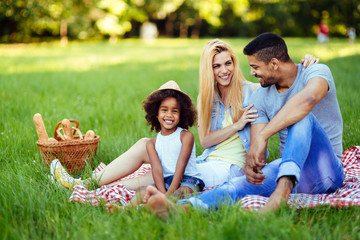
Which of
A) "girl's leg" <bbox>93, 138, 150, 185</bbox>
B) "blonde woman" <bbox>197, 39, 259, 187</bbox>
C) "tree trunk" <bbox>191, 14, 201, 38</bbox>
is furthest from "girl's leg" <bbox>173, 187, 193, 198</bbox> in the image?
"tree trunk" <bbox>191, 14, 201, 38</bbox>

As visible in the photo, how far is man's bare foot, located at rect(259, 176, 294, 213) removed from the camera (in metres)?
2.58

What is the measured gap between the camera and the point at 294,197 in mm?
2936

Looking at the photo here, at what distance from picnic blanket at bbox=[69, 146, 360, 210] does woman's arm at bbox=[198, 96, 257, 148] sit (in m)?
0.73

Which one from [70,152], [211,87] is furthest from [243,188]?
[70,152]

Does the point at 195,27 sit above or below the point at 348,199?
above

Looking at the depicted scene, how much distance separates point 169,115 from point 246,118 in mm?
662

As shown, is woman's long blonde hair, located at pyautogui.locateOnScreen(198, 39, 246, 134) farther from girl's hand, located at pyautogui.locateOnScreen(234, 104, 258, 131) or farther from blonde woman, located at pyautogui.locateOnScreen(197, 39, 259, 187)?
girl's hand, located at pyautogui.locateOnScreen(234, 104, 258, 131)

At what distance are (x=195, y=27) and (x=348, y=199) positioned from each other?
1657 inches

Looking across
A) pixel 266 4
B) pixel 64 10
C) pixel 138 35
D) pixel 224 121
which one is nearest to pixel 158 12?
pixel 138 35

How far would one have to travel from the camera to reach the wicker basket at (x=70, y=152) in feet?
12.7

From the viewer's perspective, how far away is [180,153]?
3332mm

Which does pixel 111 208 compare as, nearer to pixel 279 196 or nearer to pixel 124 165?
pixel 124 165

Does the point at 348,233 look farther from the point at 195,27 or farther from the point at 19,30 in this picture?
the point at 195,27

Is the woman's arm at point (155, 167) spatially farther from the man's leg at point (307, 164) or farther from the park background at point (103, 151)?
the man's leg at point (307, 164)
